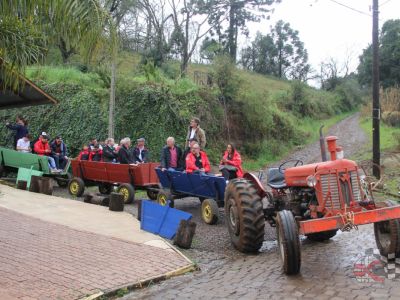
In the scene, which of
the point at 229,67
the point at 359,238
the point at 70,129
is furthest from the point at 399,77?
the point at 359,238

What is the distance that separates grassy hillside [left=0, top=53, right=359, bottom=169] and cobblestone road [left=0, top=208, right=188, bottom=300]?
11562 mm

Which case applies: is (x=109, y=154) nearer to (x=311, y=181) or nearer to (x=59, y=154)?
(x=59, y=154)

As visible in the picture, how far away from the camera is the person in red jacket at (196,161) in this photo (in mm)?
11273

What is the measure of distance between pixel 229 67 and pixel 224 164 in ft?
42.4

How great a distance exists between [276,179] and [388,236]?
218 centimetres

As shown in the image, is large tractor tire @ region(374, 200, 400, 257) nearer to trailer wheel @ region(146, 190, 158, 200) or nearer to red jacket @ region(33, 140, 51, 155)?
trailer wheel @ region(146, 190, 158, 200)

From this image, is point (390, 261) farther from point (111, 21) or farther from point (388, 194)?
point (388, 194)

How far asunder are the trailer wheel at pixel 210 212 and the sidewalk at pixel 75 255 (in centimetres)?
139

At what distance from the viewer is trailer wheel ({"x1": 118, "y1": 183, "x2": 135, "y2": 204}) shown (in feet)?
42.9

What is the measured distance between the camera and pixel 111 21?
20.2ft

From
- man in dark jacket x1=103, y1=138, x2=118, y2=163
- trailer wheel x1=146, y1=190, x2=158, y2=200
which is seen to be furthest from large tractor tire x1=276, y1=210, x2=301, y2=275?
man in dark jacket x1=103, y1=138, x2=118, y2=163

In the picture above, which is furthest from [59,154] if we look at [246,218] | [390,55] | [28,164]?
[390,55]

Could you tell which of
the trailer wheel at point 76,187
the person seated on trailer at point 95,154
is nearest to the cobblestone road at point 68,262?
the trailer wheel at point 76,187

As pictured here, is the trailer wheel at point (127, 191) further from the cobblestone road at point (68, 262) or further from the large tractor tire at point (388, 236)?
the large tractor tire at point (388, 236)
